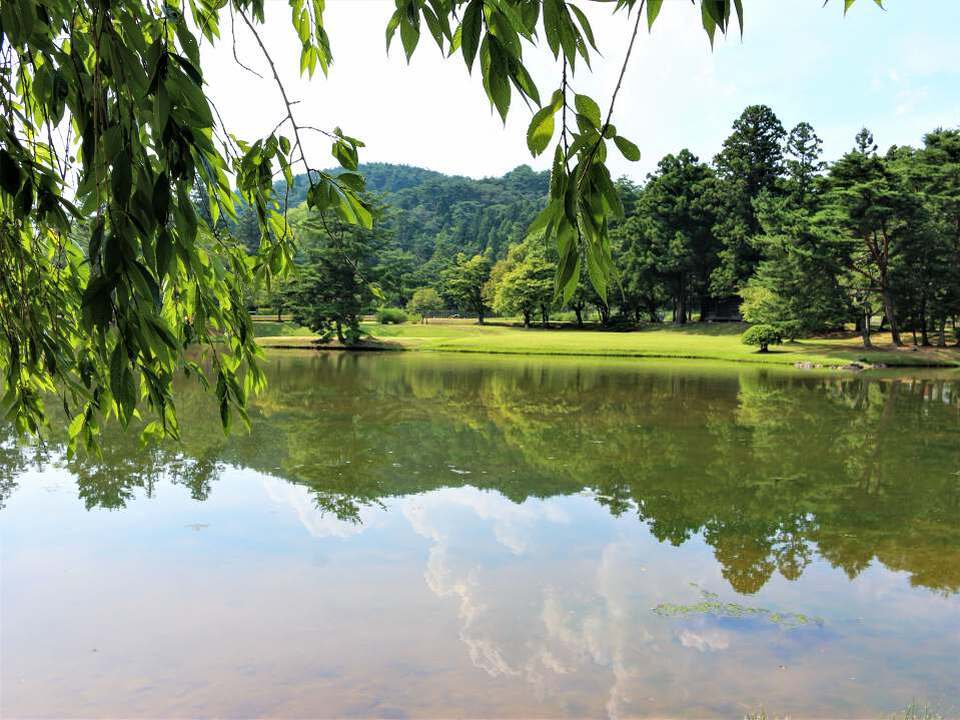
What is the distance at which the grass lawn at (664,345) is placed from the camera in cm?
3034

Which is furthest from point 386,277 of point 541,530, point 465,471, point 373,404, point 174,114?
point 174,114

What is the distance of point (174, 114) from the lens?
142cm

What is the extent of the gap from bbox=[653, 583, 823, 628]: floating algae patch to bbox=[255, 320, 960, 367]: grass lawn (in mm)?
26181

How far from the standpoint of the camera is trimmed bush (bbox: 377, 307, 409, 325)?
169 feet

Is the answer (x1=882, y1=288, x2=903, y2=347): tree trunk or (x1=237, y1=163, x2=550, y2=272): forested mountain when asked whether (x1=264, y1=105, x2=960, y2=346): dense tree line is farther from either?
(x1=237, y1=163, x2=550, y2=272): forested mountain

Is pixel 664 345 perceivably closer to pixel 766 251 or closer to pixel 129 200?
pixel 766 251

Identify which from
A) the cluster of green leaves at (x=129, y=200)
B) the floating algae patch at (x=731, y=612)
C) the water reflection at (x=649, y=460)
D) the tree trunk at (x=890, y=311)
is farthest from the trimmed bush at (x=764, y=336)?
the cluster of green leaves at (x=129, y=200)

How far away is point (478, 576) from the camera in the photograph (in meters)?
5.95

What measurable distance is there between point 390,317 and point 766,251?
26744 millimetres

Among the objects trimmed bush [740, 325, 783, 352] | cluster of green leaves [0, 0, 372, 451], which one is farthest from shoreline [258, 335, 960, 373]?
cluster of green leaves [0, 0, 372, 451]

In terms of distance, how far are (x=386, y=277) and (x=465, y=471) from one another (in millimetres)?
30654

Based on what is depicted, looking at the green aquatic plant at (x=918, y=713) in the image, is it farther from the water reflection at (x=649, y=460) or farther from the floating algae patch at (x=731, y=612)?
the water reflection at (x=649, y=460)

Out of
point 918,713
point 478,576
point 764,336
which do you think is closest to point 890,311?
point 764,336

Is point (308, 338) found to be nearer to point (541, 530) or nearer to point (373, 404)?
point (373, 404)
